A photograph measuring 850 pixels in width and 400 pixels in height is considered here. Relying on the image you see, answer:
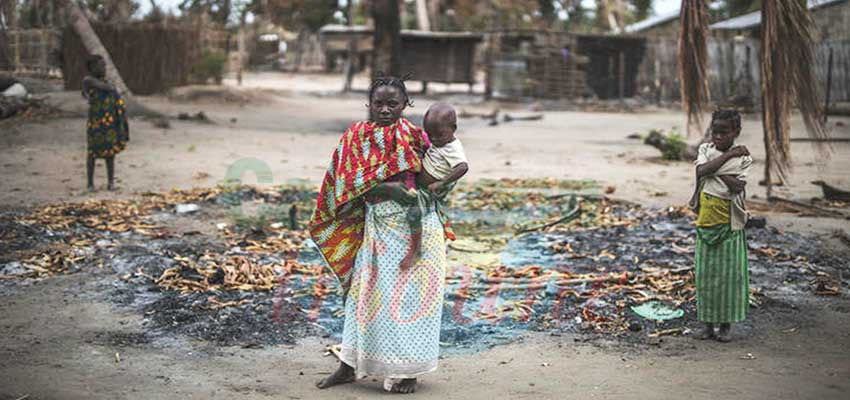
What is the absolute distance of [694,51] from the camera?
707 centimetres

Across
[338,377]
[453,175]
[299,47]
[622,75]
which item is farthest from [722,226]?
[299,47]

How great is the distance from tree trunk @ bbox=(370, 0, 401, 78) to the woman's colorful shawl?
44.7 feet

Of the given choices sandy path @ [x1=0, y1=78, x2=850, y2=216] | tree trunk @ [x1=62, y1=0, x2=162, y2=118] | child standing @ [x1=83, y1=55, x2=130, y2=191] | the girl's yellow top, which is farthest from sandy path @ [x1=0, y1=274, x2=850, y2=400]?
tree trunk @ [x1=62, y1=0, x2=162, y2=118]

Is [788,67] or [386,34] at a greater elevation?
[386,34]

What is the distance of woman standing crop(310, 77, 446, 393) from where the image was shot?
351 cm

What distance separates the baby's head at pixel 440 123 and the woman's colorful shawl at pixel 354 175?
0.05m

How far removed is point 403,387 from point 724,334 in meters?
1.75

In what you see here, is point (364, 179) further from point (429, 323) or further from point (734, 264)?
point (734, 264)

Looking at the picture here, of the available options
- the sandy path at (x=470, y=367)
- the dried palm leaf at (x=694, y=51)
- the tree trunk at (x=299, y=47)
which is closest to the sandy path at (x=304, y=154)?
the dried palm leaf at (x=694, y=51)

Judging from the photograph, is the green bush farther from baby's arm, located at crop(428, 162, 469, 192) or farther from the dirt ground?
baby's arm, located at crop(428, 162, 469, 192)

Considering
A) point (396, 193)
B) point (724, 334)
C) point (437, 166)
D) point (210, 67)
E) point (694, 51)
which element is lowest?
point (724, 334)

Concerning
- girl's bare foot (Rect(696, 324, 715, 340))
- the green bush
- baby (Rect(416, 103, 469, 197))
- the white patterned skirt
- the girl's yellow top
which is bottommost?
girl's bare foot (Rect(696, 324, 715, 340))

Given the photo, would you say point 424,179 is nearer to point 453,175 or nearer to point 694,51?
point 453,175

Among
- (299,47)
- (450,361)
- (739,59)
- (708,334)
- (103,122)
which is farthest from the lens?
(299,47)
